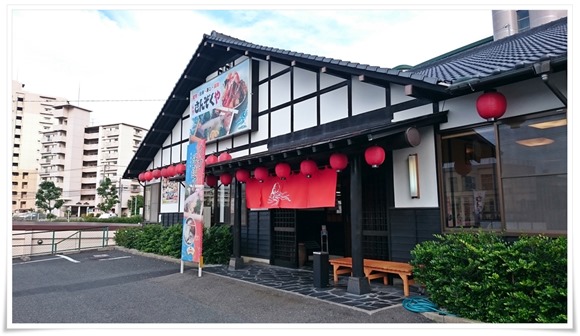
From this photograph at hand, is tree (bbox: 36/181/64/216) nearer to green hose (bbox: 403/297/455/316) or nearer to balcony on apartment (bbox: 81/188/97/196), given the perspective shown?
balcony on apartment (bbox: 81/188/97/196)

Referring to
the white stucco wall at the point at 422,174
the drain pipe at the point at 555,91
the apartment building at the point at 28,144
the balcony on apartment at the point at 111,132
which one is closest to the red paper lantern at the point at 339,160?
the white stucco wall at the point at 422,174

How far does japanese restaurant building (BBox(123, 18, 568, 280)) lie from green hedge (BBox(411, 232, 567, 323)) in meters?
0.93

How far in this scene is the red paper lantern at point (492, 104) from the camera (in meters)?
5.75

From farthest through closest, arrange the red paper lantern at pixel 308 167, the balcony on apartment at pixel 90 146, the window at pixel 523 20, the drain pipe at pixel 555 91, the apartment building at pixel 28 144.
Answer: the balcony on apartment at pixel 90 146 < the apartment building at pixel 28 144 < the window at pixel 523 20 < the red paper lantern at pixel 308 167 < the drain pipe at pixel 555 91

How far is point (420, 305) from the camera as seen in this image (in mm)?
6031

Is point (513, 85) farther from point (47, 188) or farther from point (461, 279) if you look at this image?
point (47, 188)

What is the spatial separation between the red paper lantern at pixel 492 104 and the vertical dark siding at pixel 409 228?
205 centimetres

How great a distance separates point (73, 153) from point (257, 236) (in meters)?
65.7

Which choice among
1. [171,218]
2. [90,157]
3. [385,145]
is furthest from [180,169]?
[90,157]

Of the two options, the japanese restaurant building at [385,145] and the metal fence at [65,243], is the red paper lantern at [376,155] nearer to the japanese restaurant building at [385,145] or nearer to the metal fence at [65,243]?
the japanese restaurant building at [385,145]

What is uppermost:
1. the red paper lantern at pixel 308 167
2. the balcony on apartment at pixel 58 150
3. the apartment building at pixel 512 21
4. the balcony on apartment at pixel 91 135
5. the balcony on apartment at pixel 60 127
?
the balcony on apartment at pixel 60 127

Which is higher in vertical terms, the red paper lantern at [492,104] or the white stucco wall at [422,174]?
the red paper lantern at [492,104]

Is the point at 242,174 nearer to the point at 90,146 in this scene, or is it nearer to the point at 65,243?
the point at 65,243

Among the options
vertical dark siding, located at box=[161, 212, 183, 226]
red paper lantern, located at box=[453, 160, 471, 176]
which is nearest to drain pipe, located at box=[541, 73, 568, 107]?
red paper lantern, located at box=[453, 160, 471, 176]
